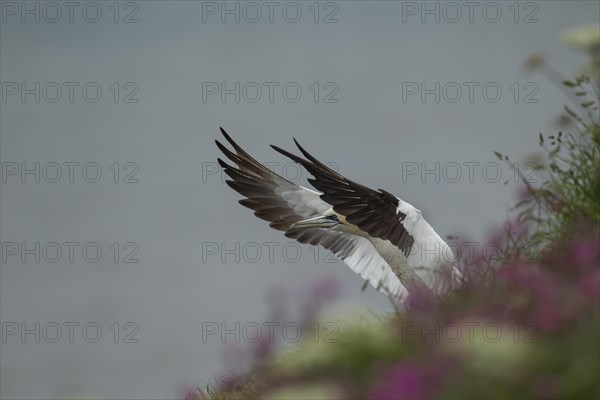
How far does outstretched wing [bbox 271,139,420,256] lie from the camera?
8.59m

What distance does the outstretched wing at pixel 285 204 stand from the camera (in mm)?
10281

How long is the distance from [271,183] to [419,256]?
2.33 meters

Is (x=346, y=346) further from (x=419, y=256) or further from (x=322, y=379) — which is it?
(x=419, y=256)

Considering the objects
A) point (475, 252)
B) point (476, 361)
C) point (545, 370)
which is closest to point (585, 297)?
point (545, 370)

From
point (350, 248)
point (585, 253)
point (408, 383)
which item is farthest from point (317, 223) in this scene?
point (408, 383)

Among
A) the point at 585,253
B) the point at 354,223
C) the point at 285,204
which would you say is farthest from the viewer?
the point at 285,204

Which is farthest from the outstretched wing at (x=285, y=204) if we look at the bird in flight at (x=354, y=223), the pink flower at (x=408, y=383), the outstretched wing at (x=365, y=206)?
the pink flower at (x=408, y=383)

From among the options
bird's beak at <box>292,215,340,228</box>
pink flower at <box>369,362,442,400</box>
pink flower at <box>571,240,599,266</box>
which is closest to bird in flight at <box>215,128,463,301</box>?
bird's beak at <box>292,215,340,228</box>

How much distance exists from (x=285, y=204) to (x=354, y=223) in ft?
6.61

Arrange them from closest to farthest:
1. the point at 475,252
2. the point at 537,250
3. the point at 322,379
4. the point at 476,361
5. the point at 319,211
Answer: the point at 476,361
the point at 322,379
the point at 475,252
the point at 537,250
the point at 319,211

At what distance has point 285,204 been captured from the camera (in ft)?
34.8

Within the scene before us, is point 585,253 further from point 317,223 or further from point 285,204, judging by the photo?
point 285,204

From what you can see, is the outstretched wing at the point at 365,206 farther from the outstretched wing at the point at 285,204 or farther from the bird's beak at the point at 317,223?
the outstretched wing at the point at 285,204

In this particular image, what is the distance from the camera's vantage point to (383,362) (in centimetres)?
517
